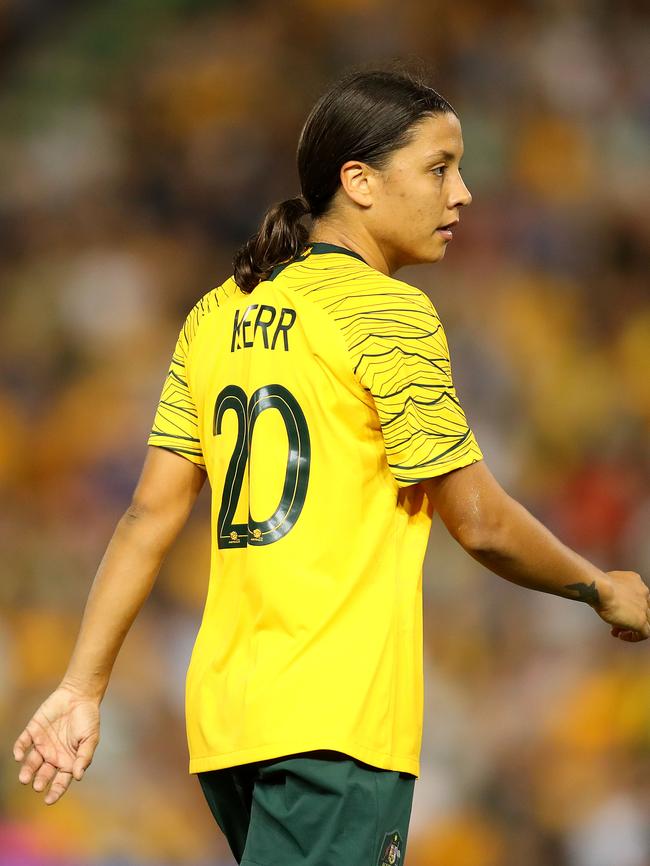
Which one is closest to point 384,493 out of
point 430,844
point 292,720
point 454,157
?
point 292,720

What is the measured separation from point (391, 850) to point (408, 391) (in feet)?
1.62

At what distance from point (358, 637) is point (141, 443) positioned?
226 centimetres

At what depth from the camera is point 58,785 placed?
1467mm

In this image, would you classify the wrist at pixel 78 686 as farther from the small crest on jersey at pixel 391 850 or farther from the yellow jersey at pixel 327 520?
the small crest on jersey at pixel 391 850

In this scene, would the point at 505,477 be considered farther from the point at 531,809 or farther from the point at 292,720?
the point at 292,720

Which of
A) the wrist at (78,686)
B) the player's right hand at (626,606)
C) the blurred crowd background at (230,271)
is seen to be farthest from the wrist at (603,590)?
the blurred crowd background at (230,271)

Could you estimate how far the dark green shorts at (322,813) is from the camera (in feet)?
4.31

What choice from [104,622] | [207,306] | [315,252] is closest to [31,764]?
[104,622]

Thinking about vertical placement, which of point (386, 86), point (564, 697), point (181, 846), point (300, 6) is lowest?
point (181, 846)

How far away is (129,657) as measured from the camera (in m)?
3.38

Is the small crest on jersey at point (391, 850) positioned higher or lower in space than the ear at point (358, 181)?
lower

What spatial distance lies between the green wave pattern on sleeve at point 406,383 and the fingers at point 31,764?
54 centimetres

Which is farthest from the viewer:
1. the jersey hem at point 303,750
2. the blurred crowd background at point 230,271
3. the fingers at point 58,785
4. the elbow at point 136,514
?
the blurred crowd background at point 230,271

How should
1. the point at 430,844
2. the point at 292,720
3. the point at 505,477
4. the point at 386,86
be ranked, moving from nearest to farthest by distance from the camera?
the point at 292,720 → the point at 386,86 → the point at 430,844 → the point at 505,477
